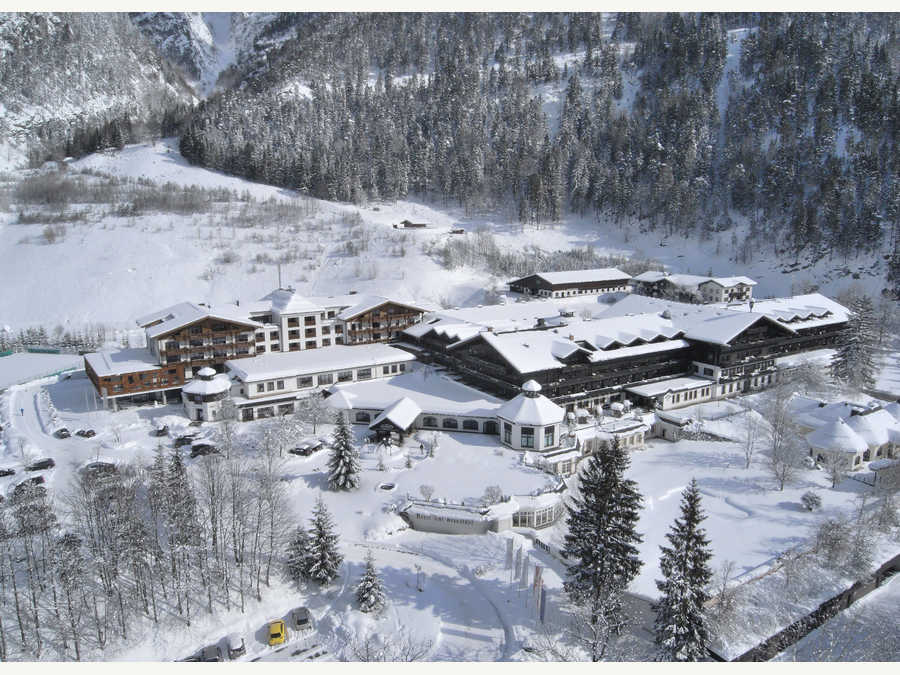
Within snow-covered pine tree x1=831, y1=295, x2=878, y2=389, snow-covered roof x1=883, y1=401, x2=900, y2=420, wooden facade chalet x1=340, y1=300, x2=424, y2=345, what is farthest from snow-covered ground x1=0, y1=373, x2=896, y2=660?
wooden facade chalet x1=340, y1=300, x2=424, y2=345

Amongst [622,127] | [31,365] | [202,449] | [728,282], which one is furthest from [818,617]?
[622,127]

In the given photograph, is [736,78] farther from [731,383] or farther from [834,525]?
[834,525]

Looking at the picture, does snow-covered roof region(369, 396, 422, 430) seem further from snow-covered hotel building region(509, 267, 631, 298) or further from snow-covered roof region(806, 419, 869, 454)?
snow-covered hotel building region(509, 267, 631, 298)

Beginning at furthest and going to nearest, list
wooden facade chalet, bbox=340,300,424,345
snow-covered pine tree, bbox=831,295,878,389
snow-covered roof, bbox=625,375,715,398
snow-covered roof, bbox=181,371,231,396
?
wooden facade chalet, bbox=340,300,424,345
snow-covered pine tree, bbox=831,295,878,389
snow-covered roof, bbox=625,375,715,398
snow-covered roof, bbox=181,371,231,396

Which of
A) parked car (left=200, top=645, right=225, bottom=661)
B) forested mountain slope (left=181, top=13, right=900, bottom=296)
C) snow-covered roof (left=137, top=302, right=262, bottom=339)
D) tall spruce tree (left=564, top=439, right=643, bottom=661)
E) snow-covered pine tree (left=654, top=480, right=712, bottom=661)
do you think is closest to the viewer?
snow-covered pine tree (left=654, top=480, right=712, bottom=661)

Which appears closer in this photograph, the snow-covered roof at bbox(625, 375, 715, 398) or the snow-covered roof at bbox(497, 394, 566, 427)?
the snow-covered roof at bbox(497, 394, 566, 427)

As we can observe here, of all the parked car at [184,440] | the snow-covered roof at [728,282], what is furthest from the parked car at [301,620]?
the snow-covered roof at [728,282]

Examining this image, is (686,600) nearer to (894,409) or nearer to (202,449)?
(202,449)
